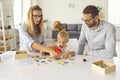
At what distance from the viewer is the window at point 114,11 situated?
28.1 ft

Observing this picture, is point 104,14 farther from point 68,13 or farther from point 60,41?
point 60,41

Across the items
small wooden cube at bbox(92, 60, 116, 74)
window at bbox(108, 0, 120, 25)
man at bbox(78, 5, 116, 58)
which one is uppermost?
window at bbox(108, 0, 120, 25)

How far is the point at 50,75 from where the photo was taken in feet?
5.18

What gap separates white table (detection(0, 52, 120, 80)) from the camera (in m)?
1.54

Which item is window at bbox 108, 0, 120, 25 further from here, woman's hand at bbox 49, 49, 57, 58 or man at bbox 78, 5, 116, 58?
woman's hand at bbox 49, 49, 57, 58

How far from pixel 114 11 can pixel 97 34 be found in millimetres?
6643

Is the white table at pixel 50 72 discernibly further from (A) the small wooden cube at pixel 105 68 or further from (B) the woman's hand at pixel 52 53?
(B) the woman's hand at pixel 52 53

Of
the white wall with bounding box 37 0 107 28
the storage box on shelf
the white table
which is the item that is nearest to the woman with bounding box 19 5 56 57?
the white table

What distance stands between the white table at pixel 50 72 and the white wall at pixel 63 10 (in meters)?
6.85

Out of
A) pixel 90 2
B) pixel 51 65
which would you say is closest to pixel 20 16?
pixel 90 2

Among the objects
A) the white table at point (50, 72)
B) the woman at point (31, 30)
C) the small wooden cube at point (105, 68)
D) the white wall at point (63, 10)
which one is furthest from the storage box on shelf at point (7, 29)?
the small wooden cube at point (105, 68)

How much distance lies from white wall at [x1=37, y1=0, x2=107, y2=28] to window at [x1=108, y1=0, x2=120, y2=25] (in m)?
0.34

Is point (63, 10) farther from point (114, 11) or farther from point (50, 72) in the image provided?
point (50, 72)

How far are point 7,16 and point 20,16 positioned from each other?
1446 millimetres
